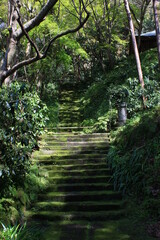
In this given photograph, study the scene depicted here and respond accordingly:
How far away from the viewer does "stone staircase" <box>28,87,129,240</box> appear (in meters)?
4.57

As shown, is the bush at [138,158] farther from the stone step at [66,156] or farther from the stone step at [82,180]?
the stone step at [66,156]

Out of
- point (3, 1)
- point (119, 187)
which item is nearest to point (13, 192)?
point (119, 187)

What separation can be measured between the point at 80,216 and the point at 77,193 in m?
0.72

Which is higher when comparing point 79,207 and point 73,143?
point 73,143

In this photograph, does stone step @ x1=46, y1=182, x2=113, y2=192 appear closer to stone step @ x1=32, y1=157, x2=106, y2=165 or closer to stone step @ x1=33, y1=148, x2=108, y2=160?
stone step @ x1=32, y1=157, x2=106, y2=165

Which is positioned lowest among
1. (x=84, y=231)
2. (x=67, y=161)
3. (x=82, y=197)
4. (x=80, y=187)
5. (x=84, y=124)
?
(x=84, y=231)

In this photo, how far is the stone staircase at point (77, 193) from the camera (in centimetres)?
457

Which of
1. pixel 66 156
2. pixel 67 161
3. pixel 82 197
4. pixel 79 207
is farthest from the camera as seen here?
pixel 66 156

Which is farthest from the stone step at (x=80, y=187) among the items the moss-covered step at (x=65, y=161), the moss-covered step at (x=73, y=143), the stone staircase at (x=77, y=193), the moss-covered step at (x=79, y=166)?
the moss-covered step at (x=73, y=143)

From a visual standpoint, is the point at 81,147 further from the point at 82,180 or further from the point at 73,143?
the point at 82,180

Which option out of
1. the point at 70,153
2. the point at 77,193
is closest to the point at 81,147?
the point at 70,153

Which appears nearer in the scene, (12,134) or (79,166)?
(12,134)

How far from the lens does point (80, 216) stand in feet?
16.3

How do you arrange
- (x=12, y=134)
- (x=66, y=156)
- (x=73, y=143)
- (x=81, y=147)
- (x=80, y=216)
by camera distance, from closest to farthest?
1. (x=12, y=134)
2. (x=80, y=216)
3. (x=66, y=156)
4. (x=81, y=147)
5. (x=73, y=143)
